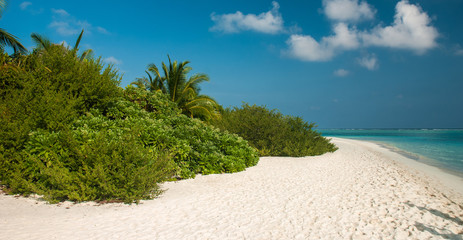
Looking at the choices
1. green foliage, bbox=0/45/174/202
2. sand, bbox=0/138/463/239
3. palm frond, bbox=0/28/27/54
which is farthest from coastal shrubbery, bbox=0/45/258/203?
palm frond, bbox=0/28/27/54

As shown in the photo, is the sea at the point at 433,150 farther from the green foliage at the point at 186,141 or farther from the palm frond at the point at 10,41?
the palm frond at the point at 10,41

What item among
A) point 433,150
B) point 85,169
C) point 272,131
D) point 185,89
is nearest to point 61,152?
point 85,169

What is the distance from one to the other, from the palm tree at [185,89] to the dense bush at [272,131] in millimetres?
5472

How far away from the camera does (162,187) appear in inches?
274

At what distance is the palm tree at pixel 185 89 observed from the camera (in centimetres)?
2155

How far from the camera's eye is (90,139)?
6.30 m

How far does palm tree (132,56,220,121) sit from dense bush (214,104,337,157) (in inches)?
215

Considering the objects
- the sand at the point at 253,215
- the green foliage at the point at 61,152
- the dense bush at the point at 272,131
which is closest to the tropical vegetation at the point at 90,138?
the green foliage at the point at 61,152

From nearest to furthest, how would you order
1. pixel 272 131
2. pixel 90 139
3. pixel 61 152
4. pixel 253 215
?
pixel 253 215 → pixel 61 152 → pixel 90 139 → pixel 272 131

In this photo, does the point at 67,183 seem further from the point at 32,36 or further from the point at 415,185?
the point at 32,36

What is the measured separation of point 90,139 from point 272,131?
10415mm

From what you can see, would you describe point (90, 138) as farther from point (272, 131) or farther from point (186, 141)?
point (272, 131)

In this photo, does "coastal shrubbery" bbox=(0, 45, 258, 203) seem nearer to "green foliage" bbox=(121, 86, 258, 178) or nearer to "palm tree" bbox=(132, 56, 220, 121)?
"green foliage" bbox=(121, 86, 258, 178)

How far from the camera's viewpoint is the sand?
4.12 meters
